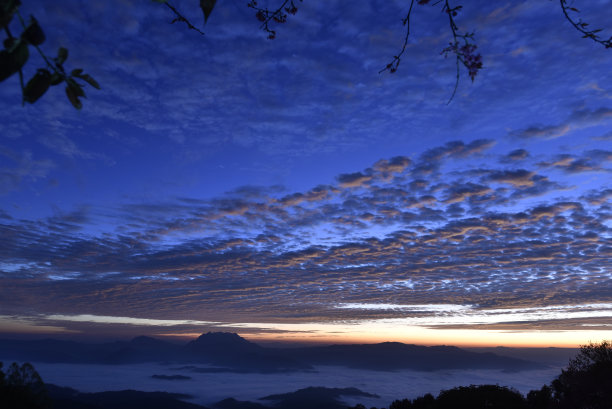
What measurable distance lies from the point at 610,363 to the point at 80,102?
5589cm

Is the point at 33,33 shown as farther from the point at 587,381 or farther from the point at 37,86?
the point at 587,381

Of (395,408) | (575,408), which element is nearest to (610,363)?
(575,408)

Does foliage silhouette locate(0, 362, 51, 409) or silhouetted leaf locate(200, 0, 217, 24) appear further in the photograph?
foliage silhouette locate(0, 362, 51, 409)

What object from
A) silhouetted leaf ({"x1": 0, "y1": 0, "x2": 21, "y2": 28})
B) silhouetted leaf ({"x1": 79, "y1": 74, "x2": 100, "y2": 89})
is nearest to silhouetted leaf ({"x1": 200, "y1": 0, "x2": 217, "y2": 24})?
silhouetted leaf ({"x1": 79, "y1": 74, "x2": 100, "y2": 89})

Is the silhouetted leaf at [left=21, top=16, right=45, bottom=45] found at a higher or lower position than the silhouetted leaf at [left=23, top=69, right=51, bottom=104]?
higher

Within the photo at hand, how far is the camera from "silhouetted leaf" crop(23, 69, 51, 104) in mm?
1916

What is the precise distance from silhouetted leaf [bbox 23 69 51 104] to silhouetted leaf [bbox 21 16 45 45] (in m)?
0.16

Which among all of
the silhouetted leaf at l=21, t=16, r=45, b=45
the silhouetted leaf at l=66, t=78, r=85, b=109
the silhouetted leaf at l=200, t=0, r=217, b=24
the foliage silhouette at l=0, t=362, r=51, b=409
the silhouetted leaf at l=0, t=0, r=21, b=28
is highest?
the silhouetted leaf at l=200, t=0, r=217, b=24

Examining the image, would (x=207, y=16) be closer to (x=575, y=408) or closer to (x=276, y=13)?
(x=276, y=13)

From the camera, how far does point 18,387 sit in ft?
153

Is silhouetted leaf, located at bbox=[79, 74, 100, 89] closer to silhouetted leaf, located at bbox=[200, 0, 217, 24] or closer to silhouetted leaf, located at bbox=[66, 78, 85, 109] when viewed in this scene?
silhouetted leaf, located at bbox=[66, 78, 85, 109]

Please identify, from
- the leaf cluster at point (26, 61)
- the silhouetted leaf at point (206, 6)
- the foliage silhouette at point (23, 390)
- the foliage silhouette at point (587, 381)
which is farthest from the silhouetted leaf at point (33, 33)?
the foliage silhouette at point (23, 390)

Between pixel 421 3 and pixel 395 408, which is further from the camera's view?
pixel 395 408

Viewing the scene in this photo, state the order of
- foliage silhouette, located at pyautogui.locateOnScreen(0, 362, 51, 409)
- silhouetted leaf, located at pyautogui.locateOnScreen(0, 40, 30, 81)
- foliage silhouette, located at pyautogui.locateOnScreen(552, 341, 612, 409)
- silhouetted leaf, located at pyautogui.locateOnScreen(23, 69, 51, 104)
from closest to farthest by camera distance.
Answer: silhouetted leaf, located at pyautogui.locateOnScreen(0, 40, 30, 81) < silhouetted leaf, located at pyautogui.locateOnScreen(23, 69, 51, 104) < foliage silhouette, located at pyautogui.locateOnScreen(552, 341, 612, 409) < foliage silhouette, located at pyautogui.locateOnScreen(0, 362, 51, 409)
